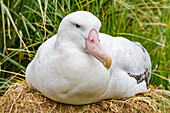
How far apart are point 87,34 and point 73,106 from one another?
852mm

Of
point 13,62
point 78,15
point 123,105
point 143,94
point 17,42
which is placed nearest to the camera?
point 78,15

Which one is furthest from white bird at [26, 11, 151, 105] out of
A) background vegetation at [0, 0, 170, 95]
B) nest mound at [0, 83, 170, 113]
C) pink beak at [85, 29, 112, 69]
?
background vegetation at [0, 0, 170, 95]

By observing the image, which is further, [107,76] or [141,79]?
[141,79]

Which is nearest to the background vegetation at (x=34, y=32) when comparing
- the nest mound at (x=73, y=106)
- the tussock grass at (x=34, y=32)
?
the tussock grass at (x=34, y=32)

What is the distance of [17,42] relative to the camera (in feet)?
13.2

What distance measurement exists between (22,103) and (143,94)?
4.08 feet

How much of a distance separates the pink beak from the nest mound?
721 mm

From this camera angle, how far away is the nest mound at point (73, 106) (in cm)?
293

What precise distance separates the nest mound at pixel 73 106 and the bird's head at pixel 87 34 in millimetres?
723

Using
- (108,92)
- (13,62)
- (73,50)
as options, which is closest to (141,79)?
(108,92)

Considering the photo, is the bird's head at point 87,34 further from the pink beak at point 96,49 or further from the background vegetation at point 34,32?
the background vegetation at point 34,32

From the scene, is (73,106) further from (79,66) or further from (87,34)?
(87,34)

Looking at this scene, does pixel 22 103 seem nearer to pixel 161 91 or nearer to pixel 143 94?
pixel 143 94

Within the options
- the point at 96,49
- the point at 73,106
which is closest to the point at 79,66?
the point at 96,49
